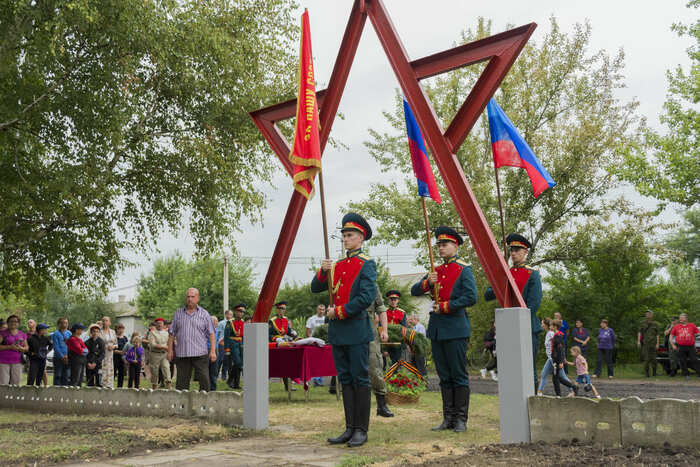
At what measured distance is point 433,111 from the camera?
724 cm

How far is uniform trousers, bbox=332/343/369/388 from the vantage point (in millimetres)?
6570

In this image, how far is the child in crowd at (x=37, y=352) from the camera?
550 inches

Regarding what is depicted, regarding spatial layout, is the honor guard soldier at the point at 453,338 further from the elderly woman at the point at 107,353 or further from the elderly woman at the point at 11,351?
the elderly woman at the point at 107,353

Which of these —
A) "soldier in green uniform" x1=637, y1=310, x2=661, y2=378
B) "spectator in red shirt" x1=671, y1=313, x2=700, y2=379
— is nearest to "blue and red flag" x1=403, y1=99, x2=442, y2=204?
"spectator in red shirt" x1=671, y1=313, x2=700, y2=379

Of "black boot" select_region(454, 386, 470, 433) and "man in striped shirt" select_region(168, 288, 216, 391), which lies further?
"man in striped shirt" select_region(168, 288, 216, 391)

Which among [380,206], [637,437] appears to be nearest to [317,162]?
[637,437]

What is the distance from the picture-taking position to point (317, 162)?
7.32 m

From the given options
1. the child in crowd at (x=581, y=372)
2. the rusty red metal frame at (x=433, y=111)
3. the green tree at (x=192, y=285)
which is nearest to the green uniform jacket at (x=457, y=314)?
the rusty red metal frame at (x=433, y=111)

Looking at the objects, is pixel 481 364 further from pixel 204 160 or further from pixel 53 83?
pixel 53 83

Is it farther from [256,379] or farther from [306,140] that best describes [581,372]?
[306,140]

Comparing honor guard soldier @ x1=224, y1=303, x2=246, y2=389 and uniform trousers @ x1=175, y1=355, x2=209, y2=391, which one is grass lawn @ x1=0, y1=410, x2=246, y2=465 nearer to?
uniform trousers @ x1=175, y1=355, x2=209, y2=391

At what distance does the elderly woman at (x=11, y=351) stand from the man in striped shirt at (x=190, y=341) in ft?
16.8

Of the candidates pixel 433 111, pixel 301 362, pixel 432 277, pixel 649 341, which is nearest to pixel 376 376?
pixel 432 277

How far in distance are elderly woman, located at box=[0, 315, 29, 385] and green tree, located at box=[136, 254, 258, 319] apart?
2528 cm
